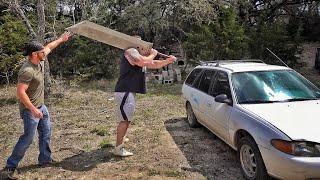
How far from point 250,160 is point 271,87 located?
1.26 metres

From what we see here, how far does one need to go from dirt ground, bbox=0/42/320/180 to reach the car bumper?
0.98 metres

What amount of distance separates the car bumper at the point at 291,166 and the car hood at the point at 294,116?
0.75ft

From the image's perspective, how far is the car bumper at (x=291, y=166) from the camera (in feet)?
14.2

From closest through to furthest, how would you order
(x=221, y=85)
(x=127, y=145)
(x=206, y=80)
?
(x=221, y=85), (x=127, y=145), (x=206, y=80)

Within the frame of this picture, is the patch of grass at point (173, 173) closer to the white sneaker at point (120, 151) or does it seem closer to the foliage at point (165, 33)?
the white sneaker at point (120, 151)

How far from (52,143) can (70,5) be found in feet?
26.4

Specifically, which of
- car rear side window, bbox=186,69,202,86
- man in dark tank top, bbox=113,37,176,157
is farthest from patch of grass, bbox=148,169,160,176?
car rear side window, bbox=186,69,202,86

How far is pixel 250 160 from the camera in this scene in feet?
17.1

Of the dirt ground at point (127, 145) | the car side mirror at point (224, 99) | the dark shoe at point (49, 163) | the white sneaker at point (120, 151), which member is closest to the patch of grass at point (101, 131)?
the dirt ground at point (127, 145)

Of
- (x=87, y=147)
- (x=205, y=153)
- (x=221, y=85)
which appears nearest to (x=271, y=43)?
(x=221, y=85)

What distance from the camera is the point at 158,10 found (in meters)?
16.2

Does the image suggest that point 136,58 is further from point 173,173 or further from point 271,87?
point 271,87

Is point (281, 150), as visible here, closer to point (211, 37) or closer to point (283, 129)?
point (283, 129)

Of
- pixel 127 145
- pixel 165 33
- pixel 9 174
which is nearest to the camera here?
pixel 9 174
